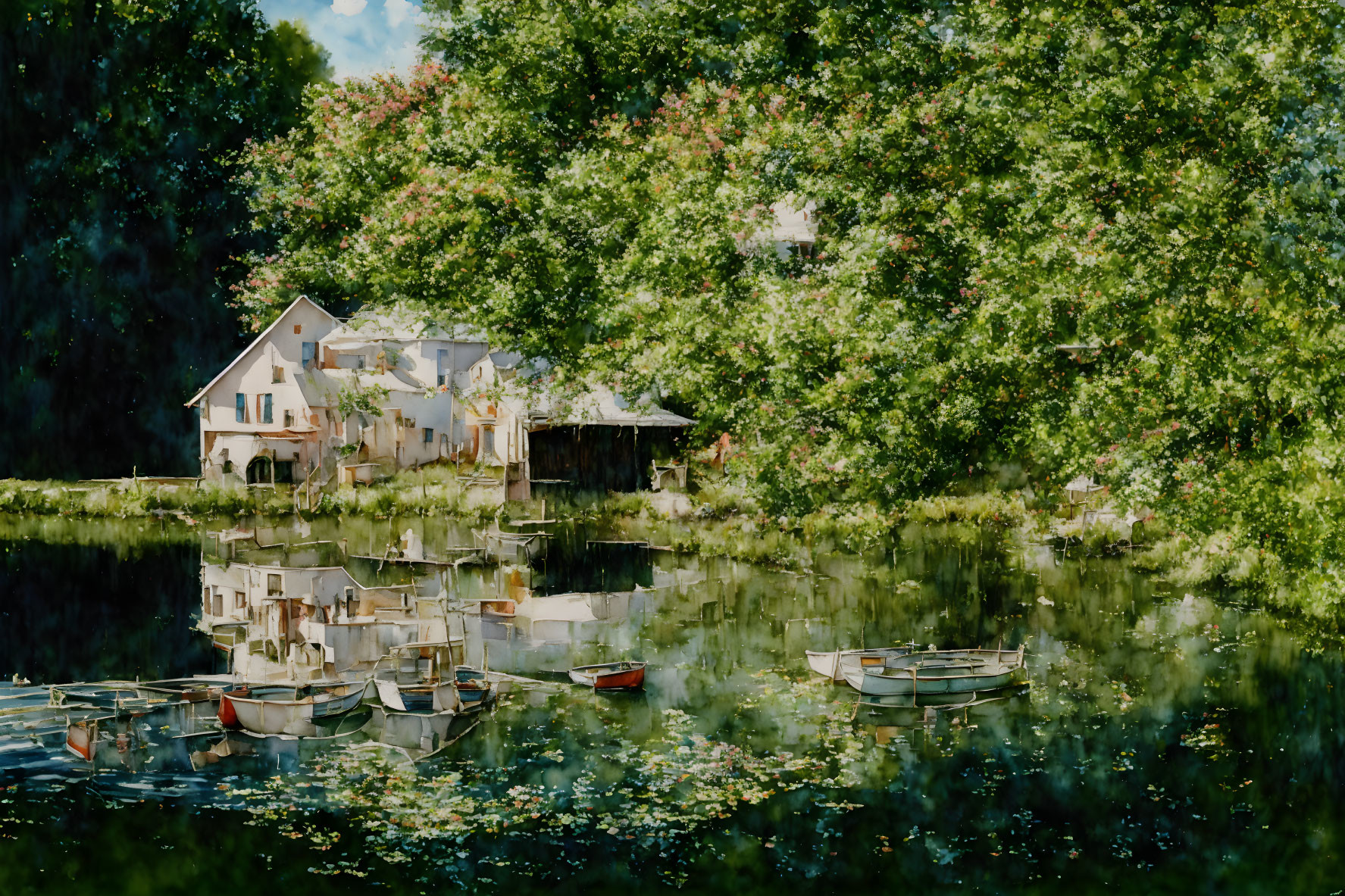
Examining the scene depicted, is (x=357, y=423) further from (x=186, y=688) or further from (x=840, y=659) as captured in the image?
(x=840, y=659)

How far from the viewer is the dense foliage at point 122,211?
152 ft

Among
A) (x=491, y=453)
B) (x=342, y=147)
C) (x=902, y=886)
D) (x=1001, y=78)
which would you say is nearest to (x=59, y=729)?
(x=902, y=886)

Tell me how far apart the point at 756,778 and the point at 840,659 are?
5789mm

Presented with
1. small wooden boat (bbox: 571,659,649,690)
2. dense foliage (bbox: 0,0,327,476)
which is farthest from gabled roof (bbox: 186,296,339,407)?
small wooden boat (bbox: 571,659,649,690)

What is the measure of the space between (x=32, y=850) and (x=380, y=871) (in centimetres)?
418

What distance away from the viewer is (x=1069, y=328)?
80.3ft

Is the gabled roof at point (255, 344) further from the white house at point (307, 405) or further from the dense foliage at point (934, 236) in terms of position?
the dense foliage at point (934, 236)

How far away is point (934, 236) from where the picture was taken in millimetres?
26188

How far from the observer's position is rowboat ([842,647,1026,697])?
22906 mm

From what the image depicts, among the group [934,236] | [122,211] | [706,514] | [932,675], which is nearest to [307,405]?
[122,211]

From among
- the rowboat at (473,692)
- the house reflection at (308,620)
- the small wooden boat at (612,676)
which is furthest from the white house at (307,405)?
the rowboat at (473,692)

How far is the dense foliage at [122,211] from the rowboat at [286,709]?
31508mm

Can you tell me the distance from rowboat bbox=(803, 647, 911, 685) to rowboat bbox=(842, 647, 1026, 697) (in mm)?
108

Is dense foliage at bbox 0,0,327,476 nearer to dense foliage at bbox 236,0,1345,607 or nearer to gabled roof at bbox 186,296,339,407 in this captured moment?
gabled roof at bbox 186,296,339,407
